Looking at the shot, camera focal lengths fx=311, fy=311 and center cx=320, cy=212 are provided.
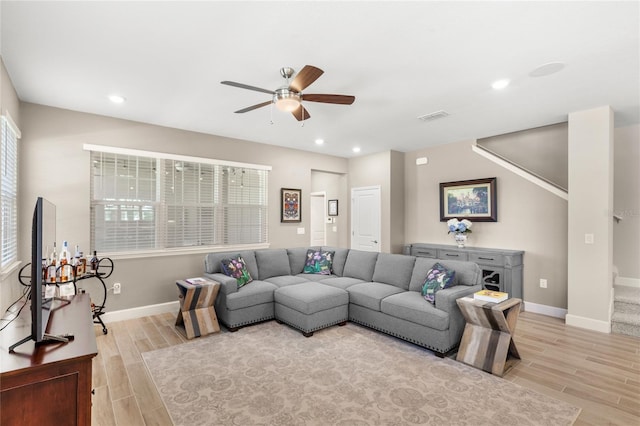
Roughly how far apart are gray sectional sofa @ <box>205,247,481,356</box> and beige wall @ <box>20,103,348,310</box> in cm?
88

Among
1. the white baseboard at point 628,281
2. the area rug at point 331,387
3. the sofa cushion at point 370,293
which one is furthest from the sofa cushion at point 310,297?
the white baseboard at point 628,281

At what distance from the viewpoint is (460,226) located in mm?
5086

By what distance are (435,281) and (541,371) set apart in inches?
45.3

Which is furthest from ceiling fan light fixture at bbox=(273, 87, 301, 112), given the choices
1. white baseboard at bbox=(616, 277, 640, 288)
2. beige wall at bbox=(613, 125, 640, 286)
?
white baseboard at bbox=(616, 277, 640, 288)

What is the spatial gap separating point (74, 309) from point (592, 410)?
3.64 m

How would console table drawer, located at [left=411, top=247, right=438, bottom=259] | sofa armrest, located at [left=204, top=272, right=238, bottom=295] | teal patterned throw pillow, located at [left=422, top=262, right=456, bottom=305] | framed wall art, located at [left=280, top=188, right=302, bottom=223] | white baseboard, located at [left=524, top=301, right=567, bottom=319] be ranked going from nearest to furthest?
1. teal patterned throw pillow, located at [left=422, top=262, right=456, bottom=305]
2. sofa armrest, located at [left=204, top=272, right=238, bottom=295]
3. white baseboard, located at [left=524, top=301, right=567, bottom=319]
4. console table drawer, located at [left=411, top=247, right=438, bottom=259]
5. framed wall art, located at [left=280, top=188, right=302, bottom=223]

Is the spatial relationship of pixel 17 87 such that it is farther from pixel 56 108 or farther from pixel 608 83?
pixel 608 83

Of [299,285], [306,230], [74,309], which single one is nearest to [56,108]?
[74,309]

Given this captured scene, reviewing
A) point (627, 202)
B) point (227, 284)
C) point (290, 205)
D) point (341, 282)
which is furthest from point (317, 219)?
point (627, 202)

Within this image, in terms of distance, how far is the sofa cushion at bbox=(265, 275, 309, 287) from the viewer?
4.19 meters

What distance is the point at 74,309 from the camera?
2039 mm

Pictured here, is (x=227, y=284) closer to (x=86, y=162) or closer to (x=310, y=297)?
(x=310, y=297)

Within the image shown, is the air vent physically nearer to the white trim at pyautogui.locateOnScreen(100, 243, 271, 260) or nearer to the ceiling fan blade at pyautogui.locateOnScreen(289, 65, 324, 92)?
the ceiling fan blade at pyautogui.locateOnScreen(289, 65, 324, 92)

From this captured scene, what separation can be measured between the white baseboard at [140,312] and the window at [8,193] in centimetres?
121
